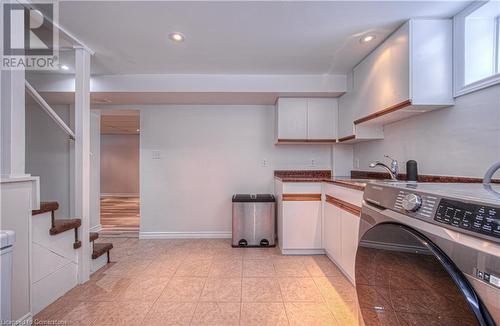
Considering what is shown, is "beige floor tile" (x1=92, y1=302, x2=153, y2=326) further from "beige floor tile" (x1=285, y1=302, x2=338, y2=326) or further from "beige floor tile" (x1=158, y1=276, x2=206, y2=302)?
"beige floor tile" (x1=285, y1=302, x2=338, y2=326)

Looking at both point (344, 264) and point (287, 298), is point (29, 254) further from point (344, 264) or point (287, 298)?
point (344, 264)

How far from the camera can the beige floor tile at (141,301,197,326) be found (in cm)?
151

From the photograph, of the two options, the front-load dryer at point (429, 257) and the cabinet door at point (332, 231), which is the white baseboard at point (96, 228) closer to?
the cabinet door at point (332, 231)

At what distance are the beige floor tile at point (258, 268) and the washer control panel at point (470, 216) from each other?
176 cm

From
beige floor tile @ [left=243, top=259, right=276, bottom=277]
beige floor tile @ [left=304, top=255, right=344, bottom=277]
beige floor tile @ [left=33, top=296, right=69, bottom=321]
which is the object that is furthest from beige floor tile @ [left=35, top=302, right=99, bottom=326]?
beige floor tile @ [left=304, top=255, right=344, bottom=277]

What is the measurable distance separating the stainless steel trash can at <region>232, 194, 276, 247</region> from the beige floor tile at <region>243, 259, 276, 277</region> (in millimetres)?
423

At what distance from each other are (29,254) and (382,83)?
9.69 feet

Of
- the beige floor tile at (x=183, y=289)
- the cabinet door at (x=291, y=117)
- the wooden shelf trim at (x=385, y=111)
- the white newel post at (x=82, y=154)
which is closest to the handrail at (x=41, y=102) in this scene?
the white newel post at (x=82, y=154)

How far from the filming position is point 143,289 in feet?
6.24

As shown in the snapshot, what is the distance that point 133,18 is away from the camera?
1.67 m

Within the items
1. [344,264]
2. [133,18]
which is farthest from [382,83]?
[133,18]

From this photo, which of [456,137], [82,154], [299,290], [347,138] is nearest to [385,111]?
[456,137]

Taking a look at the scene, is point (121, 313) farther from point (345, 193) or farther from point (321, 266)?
point (345, 193)

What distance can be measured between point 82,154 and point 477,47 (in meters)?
3.15
